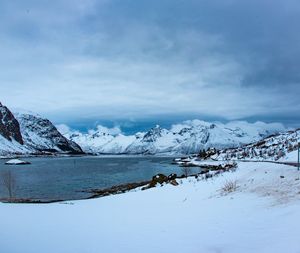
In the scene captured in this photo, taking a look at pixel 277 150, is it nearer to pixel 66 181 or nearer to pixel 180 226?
pixel 66 181

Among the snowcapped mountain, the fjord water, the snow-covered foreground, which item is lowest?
the fjord water

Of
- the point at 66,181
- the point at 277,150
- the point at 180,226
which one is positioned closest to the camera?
the point at 180,226

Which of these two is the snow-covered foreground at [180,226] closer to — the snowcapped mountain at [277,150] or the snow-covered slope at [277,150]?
the snow-covered slope at [277,150]

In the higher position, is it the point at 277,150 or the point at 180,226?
the point at 277,150

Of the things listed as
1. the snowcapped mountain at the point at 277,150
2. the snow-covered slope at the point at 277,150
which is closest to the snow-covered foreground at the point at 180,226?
the snow-covered slope at the point at 277,150

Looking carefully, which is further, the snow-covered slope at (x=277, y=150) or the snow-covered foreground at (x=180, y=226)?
the snow-covered slope at (x=277, y=150)

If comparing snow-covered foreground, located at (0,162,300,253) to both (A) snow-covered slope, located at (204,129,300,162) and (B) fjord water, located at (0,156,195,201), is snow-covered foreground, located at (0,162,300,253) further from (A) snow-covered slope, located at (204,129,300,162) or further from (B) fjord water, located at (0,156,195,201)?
(B) fjord water, located at (0,156,195,201)

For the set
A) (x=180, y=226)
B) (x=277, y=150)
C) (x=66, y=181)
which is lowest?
(x=66, y=181)

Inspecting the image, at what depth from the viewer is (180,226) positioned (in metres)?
13.2

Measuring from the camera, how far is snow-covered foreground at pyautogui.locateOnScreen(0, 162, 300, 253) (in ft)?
33.4

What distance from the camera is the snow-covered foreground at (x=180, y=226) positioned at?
10.2 m

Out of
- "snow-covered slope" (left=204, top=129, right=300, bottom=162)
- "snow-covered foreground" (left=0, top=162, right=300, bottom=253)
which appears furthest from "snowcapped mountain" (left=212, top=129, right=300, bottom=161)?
"snow-covered foreground" (left=0, top=162, right=300, bottom=253)

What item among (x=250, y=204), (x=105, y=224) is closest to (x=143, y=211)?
(x=105, y=224)

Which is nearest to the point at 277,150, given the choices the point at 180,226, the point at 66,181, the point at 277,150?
the point at 277,150
